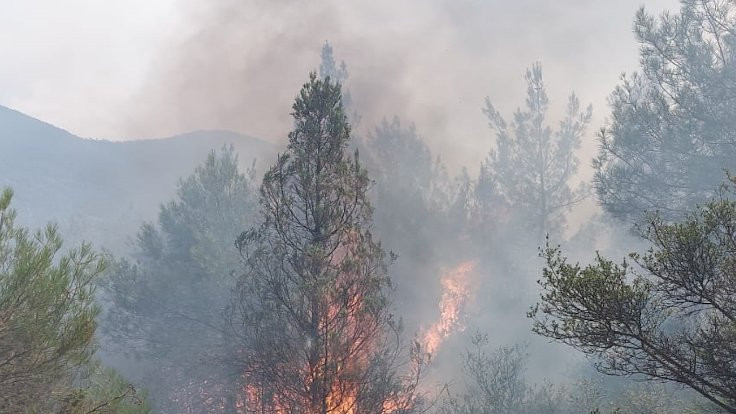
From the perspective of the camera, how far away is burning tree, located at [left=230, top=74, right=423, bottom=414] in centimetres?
1026

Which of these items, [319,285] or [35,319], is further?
[319,285]

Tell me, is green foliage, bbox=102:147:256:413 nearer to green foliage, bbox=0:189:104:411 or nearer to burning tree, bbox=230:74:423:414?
burning tree, bbox=230:74:423:414

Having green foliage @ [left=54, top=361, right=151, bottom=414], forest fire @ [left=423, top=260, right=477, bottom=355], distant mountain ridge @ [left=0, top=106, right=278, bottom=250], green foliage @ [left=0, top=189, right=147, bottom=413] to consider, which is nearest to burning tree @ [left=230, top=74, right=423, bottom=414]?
green foliage @ [left=54, top=361, right=151, bottom=414]

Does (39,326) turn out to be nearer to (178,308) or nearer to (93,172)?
(178,308)

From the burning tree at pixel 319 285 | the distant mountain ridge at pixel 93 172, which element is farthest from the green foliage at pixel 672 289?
the distant mountain ridge at pixel 93 172

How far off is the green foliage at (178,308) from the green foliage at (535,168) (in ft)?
74.2

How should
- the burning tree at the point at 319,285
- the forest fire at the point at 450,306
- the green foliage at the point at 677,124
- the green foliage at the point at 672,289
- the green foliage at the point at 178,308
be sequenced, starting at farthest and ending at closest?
the forest fire at the point at 450,306, the green foliage at the point at 178,308, the green foliage at the point at 677,124, the burning tree at the point at 319,285, the green foliage at the point at 672,289

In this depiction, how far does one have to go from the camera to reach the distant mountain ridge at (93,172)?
62656 millimetres

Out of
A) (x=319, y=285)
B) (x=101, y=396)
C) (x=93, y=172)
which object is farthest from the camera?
(x=93, y=172)

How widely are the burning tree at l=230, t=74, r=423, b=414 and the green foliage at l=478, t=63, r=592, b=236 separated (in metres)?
27.8

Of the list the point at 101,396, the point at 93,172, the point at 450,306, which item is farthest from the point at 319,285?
the point at 93,172

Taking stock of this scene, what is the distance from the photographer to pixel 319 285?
10062 millimetres

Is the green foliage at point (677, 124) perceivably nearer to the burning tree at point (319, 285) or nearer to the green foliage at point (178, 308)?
the burning tree at point (319, 285)

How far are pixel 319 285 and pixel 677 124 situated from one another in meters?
14.1
